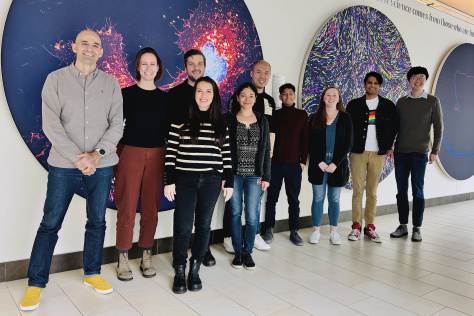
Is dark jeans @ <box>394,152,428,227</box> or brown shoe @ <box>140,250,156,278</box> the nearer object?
brown shoe @ <box>140,250,156,278</box>

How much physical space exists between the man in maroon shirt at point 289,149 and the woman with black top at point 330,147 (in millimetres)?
92

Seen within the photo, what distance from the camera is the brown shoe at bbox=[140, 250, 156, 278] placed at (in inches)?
94.3

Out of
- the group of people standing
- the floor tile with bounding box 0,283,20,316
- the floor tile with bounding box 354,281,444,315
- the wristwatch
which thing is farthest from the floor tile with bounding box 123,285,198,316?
the floor tile with bounding box 354,281,444,315

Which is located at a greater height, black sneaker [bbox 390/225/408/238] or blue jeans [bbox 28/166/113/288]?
blue jeans [bbox 28/166/113/288]

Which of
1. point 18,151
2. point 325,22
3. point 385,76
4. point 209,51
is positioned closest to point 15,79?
point 18,151

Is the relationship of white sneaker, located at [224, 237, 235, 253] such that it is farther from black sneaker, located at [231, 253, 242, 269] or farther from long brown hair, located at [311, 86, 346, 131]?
long brown hair, located at [311, 86, 346, 131]

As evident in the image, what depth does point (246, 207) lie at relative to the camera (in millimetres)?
2623

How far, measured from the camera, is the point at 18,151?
2246mm

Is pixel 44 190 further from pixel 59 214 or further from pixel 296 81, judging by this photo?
pixel 296 81

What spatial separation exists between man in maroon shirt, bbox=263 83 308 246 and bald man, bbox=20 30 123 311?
4.57 feet

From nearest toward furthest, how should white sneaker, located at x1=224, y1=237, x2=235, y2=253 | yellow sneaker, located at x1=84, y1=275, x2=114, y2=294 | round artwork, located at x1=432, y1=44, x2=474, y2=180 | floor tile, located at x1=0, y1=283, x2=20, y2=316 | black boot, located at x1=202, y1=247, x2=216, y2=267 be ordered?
floor tile, located at x1=0, y1=283, x2=20, y2=316
yellow sneaker, located at x1=84, y1=275, x2=114, y2=294
black boot, located at x1=202, y1=247, x2=216, y2=267
white sneaker, located at x1=224, y1=237, x2=235, y2=253
round artwork, located at x1=432, y1=44, x2=474, y2=180

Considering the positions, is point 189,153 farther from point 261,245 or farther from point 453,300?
point 453,300

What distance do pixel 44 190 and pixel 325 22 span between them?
2844 millimetres

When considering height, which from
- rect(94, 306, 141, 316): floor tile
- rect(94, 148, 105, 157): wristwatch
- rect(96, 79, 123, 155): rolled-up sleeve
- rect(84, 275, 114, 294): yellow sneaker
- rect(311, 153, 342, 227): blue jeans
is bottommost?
rect(94, 306, 141, 316): floor tile
